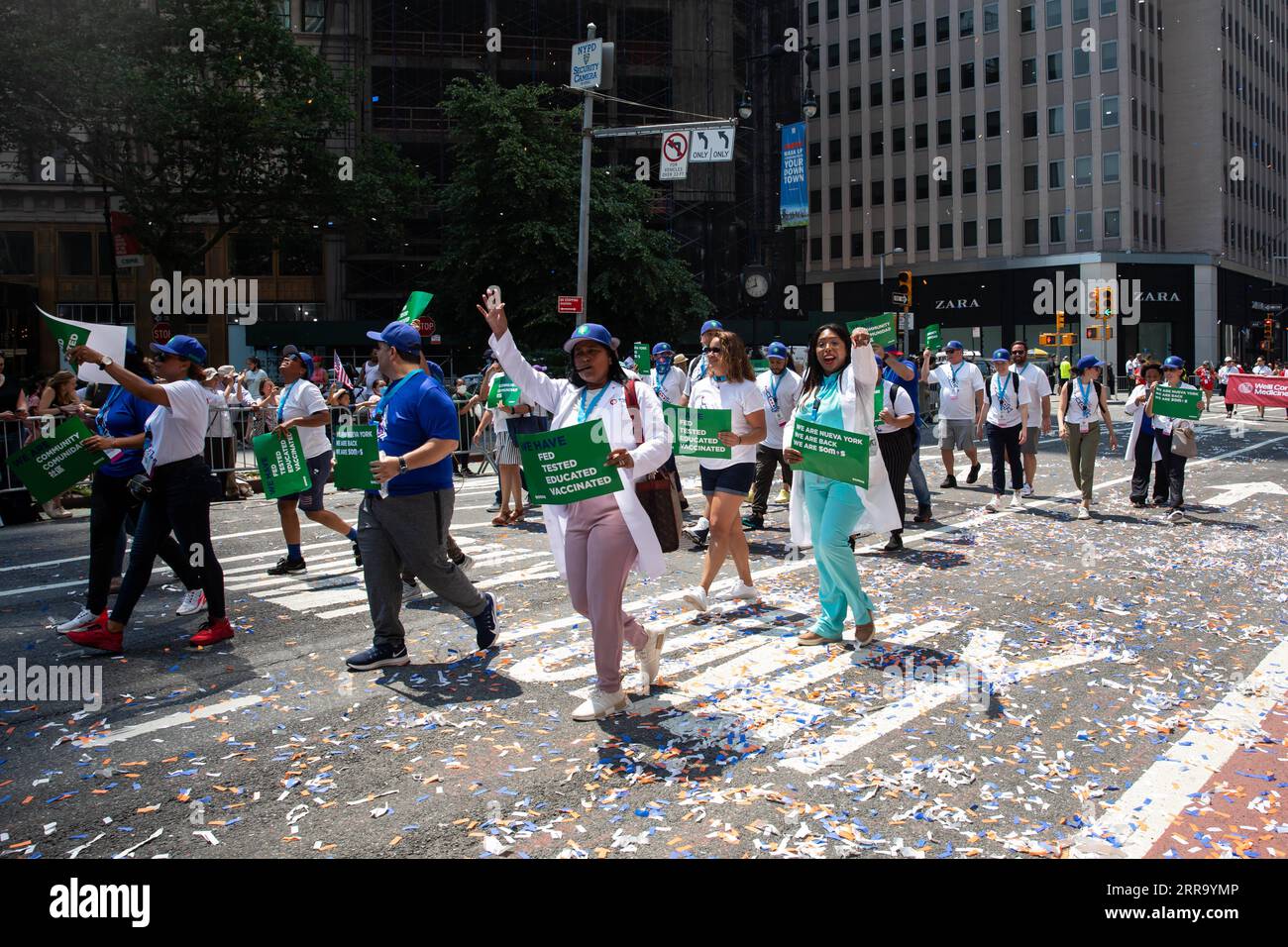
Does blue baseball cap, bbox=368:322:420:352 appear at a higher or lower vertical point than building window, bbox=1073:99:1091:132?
lower

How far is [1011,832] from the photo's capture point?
4121 millimetres

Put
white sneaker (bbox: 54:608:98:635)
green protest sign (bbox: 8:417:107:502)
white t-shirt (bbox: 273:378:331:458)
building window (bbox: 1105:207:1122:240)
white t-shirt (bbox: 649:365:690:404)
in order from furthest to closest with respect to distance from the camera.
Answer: building window (bbox: 1105:207:1122:240) → white t-shirt (bbox: 649:365:690:404) → white t-shirt (bbox: 273:378:331:458) → green protest sign (bbox: 8:417:107:502) → white sneaker (bbox: 54:608:98:635)

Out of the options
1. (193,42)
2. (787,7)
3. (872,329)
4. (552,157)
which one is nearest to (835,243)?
(787,7)

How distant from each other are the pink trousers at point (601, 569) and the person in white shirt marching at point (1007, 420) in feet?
29.6

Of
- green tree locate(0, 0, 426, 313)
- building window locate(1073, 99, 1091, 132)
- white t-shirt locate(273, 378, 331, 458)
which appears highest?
building window locate(1073, 99, 1091, 132)

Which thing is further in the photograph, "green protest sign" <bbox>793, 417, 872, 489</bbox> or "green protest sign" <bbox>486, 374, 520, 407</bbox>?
"green protest sign" <bbox>486, 374, 520, 407</bbox>

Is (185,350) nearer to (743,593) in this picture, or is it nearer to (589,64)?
(743,593)

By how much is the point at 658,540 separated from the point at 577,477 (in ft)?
1.98

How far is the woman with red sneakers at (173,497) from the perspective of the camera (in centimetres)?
686

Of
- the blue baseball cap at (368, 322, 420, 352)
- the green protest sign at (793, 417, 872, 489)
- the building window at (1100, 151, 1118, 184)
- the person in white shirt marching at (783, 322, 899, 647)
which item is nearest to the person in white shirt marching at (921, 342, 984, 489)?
the person in white shirt marching at (783, 322, 899, 647)

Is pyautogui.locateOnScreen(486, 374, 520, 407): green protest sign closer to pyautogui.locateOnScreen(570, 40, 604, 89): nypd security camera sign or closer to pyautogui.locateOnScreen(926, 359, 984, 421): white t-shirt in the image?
pyautogui.locateOnScreen(926, 359, 984, 421): white t-shirt

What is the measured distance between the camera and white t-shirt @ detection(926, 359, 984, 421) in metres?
15.3

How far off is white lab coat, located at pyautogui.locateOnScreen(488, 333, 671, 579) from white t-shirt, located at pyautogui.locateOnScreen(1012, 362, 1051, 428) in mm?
9113

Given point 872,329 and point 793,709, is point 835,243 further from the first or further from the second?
point 793,709
